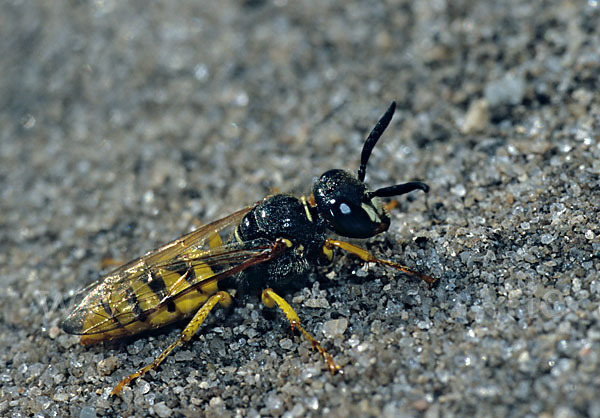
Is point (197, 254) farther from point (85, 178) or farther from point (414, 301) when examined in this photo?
point (85, 178)

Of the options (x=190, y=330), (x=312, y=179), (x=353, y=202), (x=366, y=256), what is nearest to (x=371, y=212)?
(x=353, y=202)

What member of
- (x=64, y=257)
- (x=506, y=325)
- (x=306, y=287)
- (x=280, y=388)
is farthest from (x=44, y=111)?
(x=506, y=325)

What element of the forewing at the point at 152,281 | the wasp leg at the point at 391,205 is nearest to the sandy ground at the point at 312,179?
the wasp leg at the point at 391,205

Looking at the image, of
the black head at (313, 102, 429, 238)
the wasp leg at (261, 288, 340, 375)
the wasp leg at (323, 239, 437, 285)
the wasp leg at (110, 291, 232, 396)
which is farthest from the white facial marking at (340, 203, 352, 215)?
the wasp leg at (110, 291, 232, 396)

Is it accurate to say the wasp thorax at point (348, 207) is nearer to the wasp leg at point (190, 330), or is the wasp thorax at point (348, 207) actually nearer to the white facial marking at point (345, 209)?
the white facial marking at point (345, 209)

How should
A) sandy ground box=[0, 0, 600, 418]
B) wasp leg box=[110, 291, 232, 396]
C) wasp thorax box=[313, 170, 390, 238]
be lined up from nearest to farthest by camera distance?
sandy ground box=[0, 0, 600, 418] → wasp leg box=[110, 291, 232, 396] → wasp thorax box=[313, 170, 390, 238]

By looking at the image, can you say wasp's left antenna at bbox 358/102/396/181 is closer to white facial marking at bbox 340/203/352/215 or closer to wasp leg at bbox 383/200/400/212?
white facial marking at bbox 340/203/352/215
